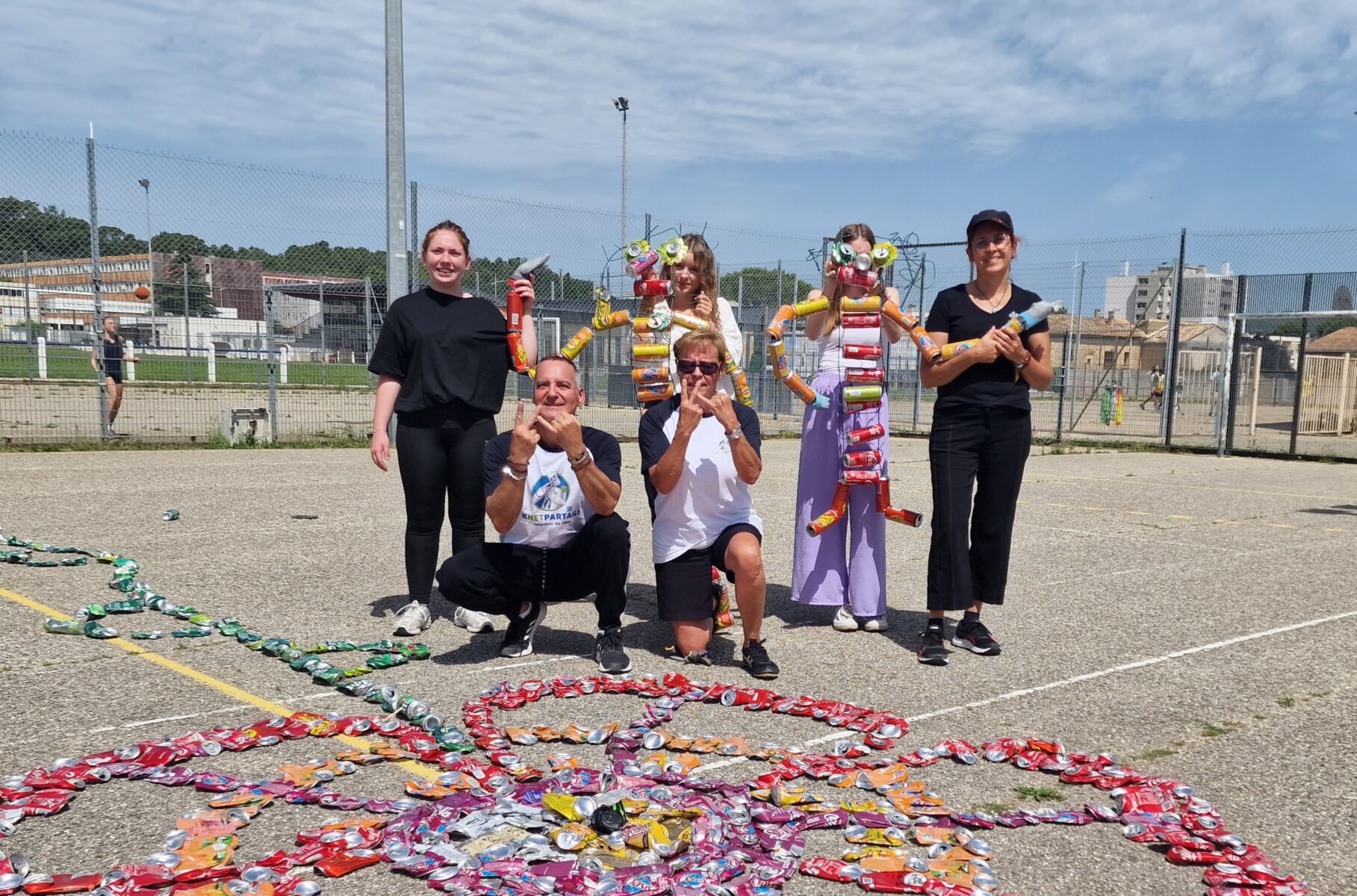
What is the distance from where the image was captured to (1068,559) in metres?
7.26

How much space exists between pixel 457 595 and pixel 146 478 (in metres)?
6.87

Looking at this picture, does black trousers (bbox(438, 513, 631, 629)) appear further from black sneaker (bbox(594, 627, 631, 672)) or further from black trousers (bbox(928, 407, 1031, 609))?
black trousers (bbox(928, 407, 1031, 609))

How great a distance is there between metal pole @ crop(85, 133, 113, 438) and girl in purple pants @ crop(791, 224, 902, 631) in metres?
9.75

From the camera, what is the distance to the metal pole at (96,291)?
11641 mm

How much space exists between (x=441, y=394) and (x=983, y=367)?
99.6 inches

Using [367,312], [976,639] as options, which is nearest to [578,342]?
[976,639]

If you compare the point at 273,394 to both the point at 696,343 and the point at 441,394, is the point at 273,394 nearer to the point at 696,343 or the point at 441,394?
the point at 441,394

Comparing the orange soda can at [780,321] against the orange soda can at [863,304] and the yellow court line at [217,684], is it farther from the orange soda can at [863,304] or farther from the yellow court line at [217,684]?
the yellow court line at [217,684]

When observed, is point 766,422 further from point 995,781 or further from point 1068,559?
point 995,781

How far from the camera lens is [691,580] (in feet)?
15.1

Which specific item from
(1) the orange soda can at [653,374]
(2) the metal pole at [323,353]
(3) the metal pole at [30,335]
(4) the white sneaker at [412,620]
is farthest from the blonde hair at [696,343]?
(2) the metal pole at [323,353]

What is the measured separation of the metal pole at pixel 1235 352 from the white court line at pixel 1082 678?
12.2 m

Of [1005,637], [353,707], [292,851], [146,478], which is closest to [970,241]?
[1005,637]

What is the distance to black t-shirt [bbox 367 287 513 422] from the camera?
5043 mm
